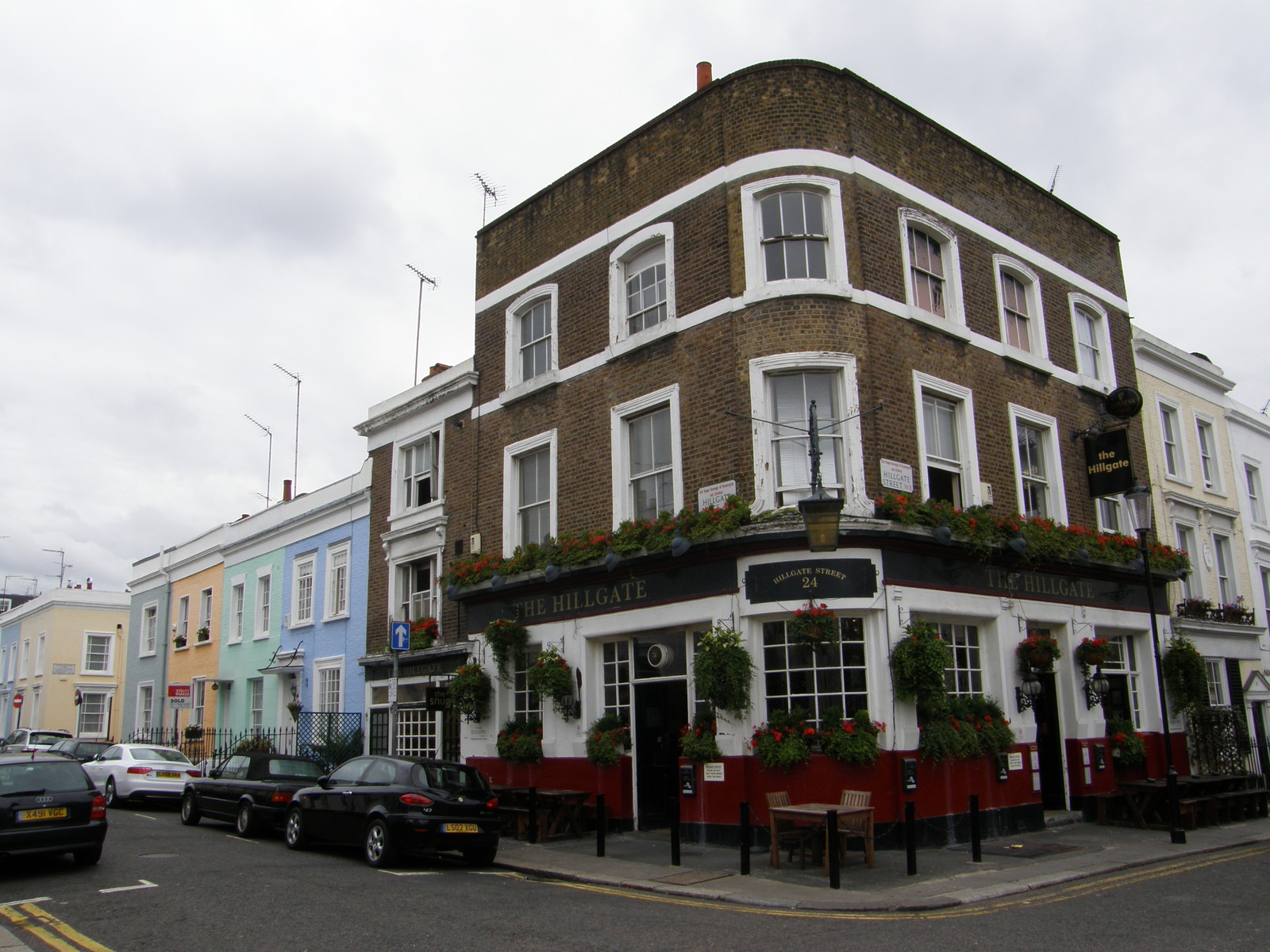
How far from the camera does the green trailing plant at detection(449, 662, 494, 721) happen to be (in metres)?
18.2

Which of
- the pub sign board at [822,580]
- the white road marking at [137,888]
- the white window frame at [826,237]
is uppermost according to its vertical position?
the white window frame at [826,237]

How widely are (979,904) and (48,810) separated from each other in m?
10.5

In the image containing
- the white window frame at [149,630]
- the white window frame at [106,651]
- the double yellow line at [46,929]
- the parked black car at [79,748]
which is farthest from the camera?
the white window frame at [106,651]

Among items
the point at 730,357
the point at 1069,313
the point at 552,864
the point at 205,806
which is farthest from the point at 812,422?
the point at 205,806

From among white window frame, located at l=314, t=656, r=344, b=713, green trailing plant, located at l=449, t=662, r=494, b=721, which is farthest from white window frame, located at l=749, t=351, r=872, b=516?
white window frame, located at l=314, t=656, r=344, b=713

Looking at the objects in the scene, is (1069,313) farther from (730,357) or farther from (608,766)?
(608,766)

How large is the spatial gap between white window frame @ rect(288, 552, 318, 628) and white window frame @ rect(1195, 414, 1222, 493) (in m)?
21.9

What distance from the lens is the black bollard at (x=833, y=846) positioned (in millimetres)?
10797

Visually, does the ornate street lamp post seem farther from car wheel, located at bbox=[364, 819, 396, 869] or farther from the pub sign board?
car wheel, located at bbox=[364, 819, 396, 869]

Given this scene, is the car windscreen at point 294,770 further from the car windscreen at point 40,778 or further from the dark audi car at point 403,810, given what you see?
the car windscreen at point 40,778

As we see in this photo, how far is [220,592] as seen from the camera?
31719 millimetres

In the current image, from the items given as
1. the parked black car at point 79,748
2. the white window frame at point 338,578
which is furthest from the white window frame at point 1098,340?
the parked black car at point 79,748

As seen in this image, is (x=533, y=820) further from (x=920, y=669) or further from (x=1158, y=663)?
(x=1158, y=663)

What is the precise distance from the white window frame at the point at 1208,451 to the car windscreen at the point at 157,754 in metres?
24.2
